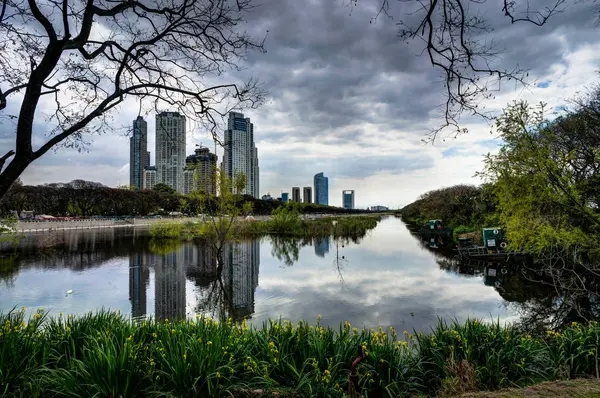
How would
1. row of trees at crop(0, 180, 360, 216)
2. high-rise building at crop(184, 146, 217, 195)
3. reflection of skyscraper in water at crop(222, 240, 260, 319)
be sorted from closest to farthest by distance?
1. reflection of skyscraper in water at crop(222, 240, 260, 319)
2. high-rise building at crop(184, 146, 217, 195)
3. row of trees at crop(0, 180, 360, 216)

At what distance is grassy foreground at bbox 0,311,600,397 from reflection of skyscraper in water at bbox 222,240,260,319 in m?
5.27

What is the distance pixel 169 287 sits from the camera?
13.0 metres

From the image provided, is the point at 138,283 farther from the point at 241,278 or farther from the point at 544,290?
the point at 544,290

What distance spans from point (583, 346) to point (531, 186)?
225 inches

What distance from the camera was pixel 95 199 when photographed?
62.1 meters

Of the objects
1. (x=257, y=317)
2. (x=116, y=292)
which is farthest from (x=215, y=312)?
(x=116, y=292)

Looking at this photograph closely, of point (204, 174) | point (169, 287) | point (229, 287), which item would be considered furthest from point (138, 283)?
point (204, 174)

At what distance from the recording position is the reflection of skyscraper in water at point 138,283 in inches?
402

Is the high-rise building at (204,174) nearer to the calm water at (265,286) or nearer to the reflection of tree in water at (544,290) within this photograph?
the calm water at (265,286)

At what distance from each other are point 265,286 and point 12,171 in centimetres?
1136

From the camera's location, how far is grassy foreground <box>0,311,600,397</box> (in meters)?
3.70

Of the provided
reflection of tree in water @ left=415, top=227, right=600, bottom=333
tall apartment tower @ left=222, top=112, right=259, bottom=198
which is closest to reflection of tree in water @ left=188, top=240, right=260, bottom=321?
tall apartment tower @ left=222, top=112, right=259, bottom=198

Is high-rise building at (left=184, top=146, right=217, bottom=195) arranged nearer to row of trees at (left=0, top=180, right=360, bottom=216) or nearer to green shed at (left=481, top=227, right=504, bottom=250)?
green shed at (left=481, top=227, right=504, bottom=250)

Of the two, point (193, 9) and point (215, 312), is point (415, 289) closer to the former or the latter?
point (215, 312)
